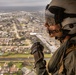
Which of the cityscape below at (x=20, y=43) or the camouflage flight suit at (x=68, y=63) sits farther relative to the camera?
the cityscape below at (x=20, y=43)

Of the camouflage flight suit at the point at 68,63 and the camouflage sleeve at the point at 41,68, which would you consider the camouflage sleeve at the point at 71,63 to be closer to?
the camouflage flight suit at the point at 68,63

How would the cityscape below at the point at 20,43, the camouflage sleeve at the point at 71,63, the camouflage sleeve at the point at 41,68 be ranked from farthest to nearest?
1. the cityscape below at the point at 20,43
2. the camouflage sleeve at the point at 41,68
3. the camouflage sleeve at the point at 71,63

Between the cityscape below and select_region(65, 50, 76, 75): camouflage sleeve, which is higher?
select_region(65, 50, 76, 75): camouflage sleeve

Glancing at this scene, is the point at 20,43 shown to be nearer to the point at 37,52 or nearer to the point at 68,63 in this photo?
the point at 37,52

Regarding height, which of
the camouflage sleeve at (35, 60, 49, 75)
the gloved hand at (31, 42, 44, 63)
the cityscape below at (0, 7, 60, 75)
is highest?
the gloved hand at (31, 42, 44, 63)

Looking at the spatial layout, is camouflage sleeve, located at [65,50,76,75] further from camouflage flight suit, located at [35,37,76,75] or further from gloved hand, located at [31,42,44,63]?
gloved hand, located at [31,42,44,63]

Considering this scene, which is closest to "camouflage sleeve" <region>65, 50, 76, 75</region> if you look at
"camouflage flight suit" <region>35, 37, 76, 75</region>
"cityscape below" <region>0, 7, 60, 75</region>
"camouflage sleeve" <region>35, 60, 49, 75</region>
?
"camouflage flight suit" <region>35, 37, 76, 75</region>

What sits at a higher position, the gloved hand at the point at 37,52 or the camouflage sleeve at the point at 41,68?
the gloved hand at the point at 37,52

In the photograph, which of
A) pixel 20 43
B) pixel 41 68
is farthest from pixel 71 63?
pixel 20 43

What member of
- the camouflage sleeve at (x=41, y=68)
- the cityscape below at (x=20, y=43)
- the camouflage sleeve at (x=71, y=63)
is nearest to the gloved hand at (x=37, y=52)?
the camouflage sleeve at (x=41, y=68)
